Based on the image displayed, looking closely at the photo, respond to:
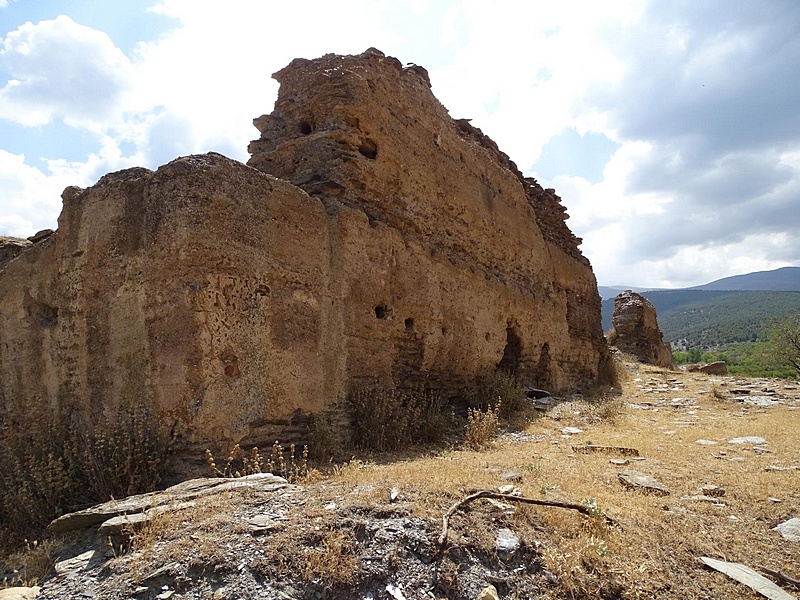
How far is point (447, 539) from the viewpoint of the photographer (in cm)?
290

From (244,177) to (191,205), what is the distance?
602 millimetres

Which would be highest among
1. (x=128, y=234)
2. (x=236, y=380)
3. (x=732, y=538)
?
(x=128, y=234)

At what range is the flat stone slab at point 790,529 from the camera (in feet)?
10.8

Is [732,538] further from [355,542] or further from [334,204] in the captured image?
[334,204]

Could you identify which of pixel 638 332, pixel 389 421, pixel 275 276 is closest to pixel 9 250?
pixel 275 276

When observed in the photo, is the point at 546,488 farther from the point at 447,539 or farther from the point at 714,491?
the point at 714,491

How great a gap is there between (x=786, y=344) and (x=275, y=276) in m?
26.5

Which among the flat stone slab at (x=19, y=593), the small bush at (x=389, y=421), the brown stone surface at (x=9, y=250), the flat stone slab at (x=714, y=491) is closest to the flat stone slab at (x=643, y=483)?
the flat stone slab at (x=714, y=491)

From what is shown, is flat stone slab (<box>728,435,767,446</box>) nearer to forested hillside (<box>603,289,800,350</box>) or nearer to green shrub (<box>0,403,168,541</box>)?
green shrub (<box>0,403,168,541</box>)

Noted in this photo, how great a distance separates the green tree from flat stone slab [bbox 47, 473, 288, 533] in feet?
87.2

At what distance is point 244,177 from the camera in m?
4.91

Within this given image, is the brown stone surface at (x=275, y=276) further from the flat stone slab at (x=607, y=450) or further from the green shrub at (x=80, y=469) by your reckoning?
the flat stone slab at (x=607, y=450)

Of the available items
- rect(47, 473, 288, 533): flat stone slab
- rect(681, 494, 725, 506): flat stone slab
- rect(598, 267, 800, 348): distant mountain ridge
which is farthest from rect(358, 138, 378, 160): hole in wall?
rect(598, 267, 800, 348): distant mountain ridge

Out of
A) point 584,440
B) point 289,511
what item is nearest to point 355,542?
point 289,511
